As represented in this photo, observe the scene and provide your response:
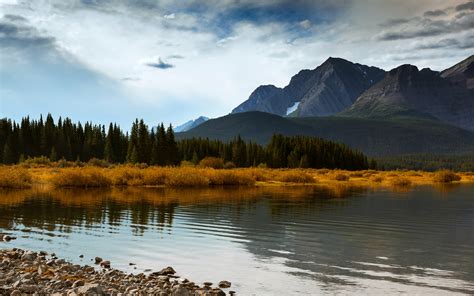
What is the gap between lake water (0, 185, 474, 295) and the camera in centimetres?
1295

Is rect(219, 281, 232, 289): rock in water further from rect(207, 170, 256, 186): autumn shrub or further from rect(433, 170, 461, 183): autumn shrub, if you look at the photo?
rect(433, 170, 461, 183): autumn shrub

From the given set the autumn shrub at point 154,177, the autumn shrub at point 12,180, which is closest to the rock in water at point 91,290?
the autumn shrub at point 12,180

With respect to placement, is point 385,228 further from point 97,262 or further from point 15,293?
point 15,293

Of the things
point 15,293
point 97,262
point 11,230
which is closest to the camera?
point 15,293

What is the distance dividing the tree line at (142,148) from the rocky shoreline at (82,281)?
82.2 m

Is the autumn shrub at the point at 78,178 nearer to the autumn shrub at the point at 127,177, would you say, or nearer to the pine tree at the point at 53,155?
the autumn shrub at the point at 127,177

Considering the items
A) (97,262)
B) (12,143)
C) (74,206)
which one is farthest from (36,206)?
(12,143)

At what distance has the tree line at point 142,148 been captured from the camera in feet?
338

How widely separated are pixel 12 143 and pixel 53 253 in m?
101

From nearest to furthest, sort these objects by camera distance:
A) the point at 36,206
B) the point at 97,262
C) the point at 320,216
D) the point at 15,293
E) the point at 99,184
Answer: the point at 15,293
the point at 97,262
the point at 320,216
the point at 36,206
the point at 99,184

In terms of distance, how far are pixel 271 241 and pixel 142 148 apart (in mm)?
86411

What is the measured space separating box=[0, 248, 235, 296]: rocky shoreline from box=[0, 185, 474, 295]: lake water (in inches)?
34.3

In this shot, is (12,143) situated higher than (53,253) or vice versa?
(12,143)

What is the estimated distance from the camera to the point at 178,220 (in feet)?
79.9
